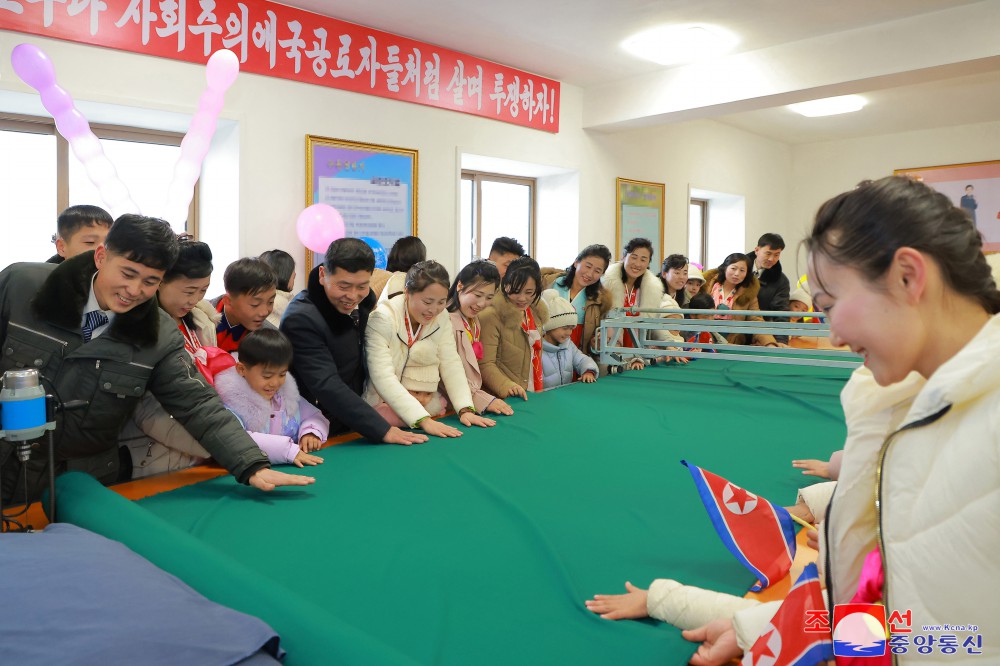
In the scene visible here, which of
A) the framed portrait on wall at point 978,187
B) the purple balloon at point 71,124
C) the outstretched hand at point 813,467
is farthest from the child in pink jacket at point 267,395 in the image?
the framed portrait on wall at point 978,187

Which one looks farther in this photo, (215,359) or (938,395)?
(215,359)

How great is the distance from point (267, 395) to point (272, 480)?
41 cm

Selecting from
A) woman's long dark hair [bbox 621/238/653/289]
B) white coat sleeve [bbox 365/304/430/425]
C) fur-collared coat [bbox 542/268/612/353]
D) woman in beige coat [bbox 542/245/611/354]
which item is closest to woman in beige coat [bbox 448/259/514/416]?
white coat sleeve [bbox 365/304/430/425]

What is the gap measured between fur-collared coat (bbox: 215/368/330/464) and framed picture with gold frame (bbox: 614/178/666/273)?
14.8ft

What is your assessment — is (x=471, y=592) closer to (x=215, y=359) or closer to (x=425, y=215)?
(x=215, y=359)

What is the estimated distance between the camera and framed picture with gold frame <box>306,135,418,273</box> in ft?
14.0

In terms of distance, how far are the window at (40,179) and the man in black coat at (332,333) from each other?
5.43 feet

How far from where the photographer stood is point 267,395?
1996 mm

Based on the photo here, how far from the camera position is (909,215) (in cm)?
68

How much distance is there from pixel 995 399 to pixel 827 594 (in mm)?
334

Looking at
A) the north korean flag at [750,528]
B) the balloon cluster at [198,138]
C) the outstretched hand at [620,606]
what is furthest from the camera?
the balloon cluster at [198,138]

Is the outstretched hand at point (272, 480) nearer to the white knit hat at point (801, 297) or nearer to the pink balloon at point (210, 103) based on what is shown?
the pink balloon at point (210, 103)

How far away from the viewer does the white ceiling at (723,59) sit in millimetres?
4078

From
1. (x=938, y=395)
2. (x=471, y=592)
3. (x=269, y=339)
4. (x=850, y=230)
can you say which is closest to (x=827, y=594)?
(x=938, y=395)
